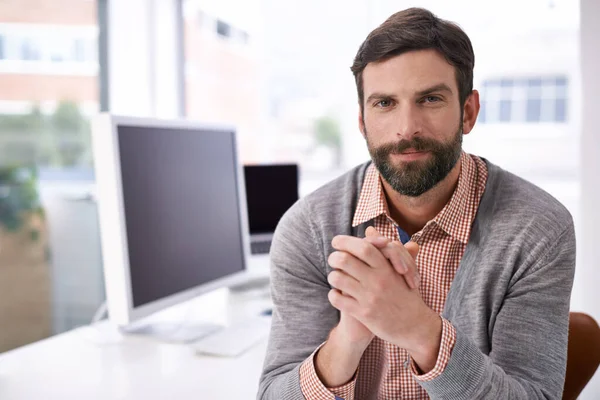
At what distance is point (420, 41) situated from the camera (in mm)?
1113

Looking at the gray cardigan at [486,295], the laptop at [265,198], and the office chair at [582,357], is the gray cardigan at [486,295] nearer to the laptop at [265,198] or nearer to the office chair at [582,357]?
the office chair at [582,357]

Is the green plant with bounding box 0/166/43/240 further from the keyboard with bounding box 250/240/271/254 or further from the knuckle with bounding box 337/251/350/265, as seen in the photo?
the knuckle with bounding box 337/251/350/265

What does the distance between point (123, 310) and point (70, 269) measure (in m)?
2.09

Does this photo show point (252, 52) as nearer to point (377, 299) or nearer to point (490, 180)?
point (490, 180)

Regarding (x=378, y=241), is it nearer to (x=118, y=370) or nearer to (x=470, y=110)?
(x=470, y=110)

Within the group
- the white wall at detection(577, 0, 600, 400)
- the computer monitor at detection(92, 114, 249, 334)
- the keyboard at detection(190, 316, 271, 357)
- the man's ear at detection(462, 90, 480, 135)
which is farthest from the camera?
the white wall at detection(577, 0, 600, 400)

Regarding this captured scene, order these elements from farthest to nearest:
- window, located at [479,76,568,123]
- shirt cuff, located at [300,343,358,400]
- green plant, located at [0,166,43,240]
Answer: window, located at [479,76,568,123]
green plant, located at [0,166,43,240]
shirt cuff, located at [300,343,358,400]

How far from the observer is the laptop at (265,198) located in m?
2.40

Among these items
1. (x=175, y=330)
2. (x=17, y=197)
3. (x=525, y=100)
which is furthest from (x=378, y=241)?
(x=525, y=100)

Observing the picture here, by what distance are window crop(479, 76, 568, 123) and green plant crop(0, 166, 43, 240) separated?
2566 millimetres

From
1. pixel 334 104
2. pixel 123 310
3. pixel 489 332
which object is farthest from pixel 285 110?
pixel 489 332

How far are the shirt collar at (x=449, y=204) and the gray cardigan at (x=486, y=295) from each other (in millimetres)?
21

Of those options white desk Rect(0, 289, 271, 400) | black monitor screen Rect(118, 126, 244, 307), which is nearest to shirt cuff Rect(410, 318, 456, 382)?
white desk Rect(0, 289, 271, 400)

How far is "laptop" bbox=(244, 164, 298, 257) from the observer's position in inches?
94.6
